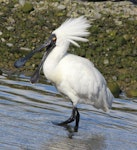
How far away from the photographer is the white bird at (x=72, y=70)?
31.2ft

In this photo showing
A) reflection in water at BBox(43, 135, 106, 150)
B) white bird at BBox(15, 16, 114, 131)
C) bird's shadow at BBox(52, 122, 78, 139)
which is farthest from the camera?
white bird at BBox(15, 16, 114, 131)

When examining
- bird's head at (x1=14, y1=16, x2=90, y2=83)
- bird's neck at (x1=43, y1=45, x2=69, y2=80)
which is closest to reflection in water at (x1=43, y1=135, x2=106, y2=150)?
bird's neck at (x1=43, y1=45, x2=69, y2=80)

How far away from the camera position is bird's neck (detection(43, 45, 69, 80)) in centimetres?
953

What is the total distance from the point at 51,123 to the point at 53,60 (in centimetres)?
96

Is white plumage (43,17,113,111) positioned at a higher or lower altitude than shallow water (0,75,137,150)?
higher

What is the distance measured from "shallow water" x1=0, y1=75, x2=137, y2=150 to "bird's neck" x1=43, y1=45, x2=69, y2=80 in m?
0.55

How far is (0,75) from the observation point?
12.0 m

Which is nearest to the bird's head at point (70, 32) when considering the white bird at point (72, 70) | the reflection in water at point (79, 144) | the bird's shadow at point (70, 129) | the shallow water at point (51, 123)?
the white bird at point (72, 70)

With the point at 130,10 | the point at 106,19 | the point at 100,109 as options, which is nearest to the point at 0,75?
the point at 100,109

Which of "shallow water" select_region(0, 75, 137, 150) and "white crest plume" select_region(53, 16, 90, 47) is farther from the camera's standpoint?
"white crest plume" select_region(53, 16, 90, 47)

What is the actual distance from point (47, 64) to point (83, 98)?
30.1 inches

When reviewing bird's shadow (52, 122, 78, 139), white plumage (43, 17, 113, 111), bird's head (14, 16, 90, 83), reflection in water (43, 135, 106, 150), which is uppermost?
bird's head (14, 16, 90, 83)

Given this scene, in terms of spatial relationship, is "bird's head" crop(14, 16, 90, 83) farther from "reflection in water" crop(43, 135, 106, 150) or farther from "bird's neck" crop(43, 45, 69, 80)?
"reflection in water" crop(43, 135, 106, 150)

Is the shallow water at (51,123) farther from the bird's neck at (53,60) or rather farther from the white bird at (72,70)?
the bird's neck at (53,60)
